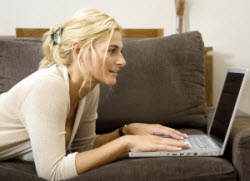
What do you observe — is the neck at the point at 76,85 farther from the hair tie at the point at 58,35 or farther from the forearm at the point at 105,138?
the forearm at the point at 105,138

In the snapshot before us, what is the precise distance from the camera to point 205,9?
7.16ft

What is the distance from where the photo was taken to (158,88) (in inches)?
53.9

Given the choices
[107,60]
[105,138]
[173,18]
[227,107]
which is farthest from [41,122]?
[173,18]

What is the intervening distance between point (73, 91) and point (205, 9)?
1.59 meters

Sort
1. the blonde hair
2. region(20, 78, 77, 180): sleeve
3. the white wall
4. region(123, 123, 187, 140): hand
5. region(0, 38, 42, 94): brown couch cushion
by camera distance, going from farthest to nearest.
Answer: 1. the white wall
2. region(0, 38, 42, 94): brown couch cushion
3. region(123, 123, 187, 140): hand
4. the blonde hair
5. region(20, 78, 77, 180): sleeve

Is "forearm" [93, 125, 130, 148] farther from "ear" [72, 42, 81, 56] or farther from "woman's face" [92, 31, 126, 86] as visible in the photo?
"ear" [72, 42, 81, 56]

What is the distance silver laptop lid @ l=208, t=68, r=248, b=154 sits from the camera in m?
0.95

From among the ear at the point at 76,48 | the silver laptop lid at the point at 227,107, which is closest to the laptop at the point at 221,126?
the silver laptop lid at the point at 227,107

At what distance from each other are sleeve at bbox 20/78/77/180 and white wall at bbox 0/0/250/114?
1.50 meters

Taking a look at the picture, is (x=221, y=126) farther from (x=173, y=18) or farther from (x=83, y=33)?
(x=173, y=18)

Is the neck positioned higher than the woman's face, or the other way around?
the woman's face

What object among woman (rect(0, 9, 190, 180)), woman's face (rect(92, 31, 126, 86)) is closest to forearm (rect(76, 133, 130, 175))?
woman (rect(0, 9, 190, 180))

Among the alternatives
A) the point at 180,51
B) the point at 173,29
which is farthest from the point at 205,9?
the point at 180,51

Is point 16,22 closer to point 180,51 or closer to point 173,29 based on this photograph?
point 173,29
